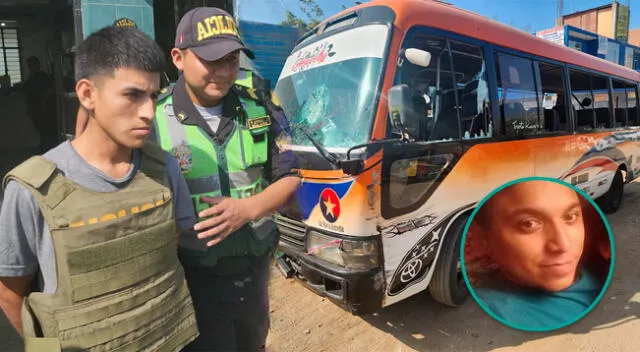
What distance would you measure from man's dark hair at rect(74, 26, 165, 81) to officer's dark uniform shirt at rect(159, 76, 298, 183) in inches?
11.8

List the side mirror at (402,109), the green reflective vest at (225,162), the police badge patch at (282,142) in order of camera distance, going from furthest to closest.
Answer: the side mirror at (402,109) → the police badge patch at (282,142) → the green reflective vest at (225,162)

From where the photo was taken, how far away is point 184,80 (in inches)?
57.8

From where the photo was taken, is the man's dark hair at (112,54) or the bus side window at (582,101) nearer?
the man's dark hair at (112,54)

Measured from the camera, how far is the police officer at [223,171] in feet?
4.50

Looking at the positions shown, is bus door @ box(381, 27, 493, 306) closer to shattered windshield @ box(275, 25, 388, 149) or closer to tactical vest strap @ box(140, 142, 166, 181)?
shattered windshield @ box(275, 25, 388, 149)

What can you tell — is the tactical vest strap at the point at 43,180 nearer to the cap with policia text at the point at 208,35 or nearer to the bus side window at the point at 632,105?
the cap with policia text at the point at 208,35

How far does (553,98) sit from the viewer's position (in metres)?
4.23

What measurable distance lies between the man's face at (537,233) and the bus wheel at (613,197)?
6053 millimetres

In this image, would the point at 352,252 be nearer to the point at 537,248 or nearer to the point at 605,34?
the point at 537,248

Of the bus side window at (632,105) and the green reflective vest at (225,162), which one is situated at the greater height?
the bus side window at (632,105)

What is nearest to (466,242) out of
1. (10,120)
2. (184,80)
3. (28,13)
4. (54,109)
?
(184,80)

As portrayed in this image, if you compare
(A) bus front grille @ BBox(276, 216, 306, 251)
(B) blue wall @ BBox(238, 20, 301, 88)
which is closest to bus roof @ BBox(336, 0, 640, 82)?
(A) bus front grille @ BBox(276, 216, 306, 251)

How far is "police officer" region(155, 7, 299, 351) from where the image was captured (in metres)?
1.37

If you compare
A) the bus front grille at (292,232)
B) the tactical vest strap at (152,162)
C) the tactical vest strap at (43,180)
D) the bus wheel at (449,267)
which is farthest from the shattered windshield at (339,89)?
the tactical vest strap at (43,180)
